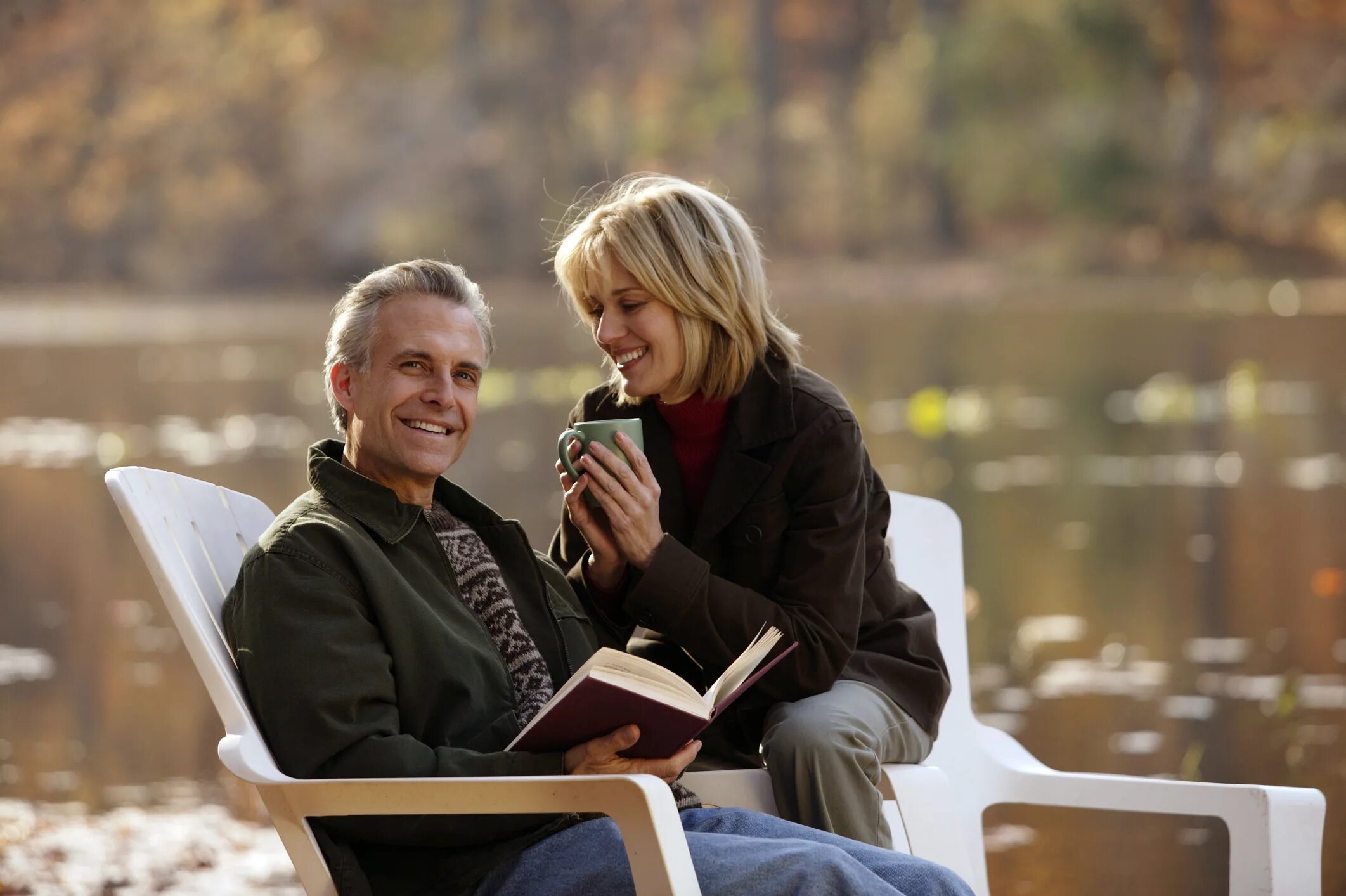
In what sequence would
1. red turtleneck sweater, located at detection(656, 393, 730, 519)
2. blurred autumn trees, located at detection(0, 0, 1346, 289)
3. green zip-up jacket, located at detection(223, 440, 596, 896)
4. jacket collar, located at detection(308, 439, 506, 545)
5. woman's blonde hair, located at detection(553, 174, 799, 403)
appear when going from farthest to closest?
blurred autumn trees, located at detection(0, 0, 1346, 289) < red turtleneck sweater, located at detection(656, 393, 730, 519) < woman's blonde hair, located at detection(553, 174, 799, 403) < jacket collar, located at detection(308, 439, 506, 545) < green zip-up jacket, located at detection(223, 440, 596, 896)

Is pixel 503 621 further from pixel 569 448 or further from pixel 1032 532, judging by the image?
pixel 1032 532

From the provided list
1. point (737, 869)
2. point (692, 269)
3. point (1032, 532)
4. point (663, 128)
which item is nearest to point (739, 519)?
point (692, 269)

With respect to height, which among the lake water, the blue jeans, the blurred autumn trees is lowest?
the lake water

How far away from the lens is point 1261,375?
14.6 meters

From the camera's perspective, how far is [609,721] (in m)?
2.35

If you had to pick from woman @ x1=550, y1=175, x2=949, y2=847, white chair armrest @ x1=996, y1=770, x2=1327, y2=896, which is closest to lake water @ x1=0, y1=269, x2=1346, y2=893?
white chair armrest @ x1=996, y1=770, x2=1327, y2=896

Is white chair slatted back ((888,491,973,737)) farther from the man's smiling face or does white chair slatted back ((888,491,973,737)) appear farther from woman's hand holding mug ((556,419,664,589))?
the man's smiling face

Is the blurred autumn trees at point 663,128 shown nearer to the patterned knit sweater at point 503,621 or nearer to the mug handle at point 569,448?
the mug handle at point 569,448

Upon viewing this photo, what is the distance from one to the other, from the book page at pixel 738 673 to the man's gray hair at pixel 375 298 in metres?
0.64

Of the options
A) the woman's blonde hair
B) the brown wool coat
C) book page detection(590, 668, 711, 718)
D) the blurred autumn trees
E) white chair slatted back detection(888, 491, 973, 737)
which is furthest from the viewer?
the blurred autumn trees

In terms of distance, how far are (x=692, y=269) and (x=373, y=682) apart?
978 millimetres

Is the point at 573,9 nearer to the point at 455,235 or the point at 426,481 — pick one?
the point at 455,235

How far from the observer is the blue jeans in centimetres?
234

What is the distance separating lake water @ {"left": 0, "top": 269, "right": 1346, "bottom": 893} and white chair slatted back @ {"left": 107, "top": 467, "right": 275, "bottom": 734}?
206cm
